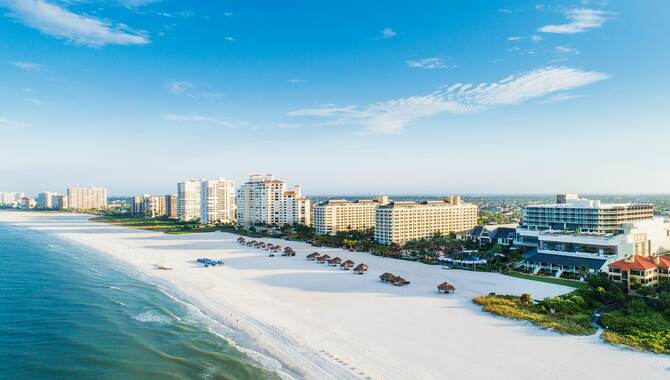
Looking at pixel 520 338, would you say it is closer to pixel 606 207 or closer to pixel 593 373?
pixel 593 373

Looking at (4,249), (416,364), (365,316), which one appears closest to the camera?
(416,364)

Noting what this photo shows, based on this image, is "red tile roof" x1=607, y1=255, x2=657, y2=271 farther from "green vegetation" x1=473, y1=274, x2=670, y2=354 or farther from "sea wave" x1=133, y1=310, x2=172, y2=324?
"sea wave" x1=133, y1=310, x2=172, y2=324

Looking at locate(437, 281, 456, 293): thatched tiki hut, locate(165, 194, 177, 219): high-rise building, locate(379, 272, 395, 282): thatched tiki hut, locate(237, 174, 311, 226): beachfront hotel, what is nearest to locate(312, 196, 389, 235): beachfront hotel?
locate(237, 174, 311, 226): beachfront hotel

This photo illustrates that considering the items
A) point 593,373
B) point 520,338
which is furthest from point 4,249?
point 593,373

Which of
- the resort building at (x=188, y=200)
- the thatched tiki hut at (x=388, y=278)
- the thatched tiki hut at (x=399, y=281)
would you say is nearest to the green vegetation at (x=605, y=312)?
the thatched tiki hut at (x=399, y=281)

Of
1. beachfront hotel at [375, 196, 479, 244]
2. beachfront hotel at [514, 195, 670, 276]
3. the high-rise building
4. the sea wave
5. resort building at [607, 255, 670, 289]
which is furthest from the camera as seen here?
the high-rise building

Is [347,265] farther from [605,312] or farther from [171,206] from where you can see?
[171,206]
